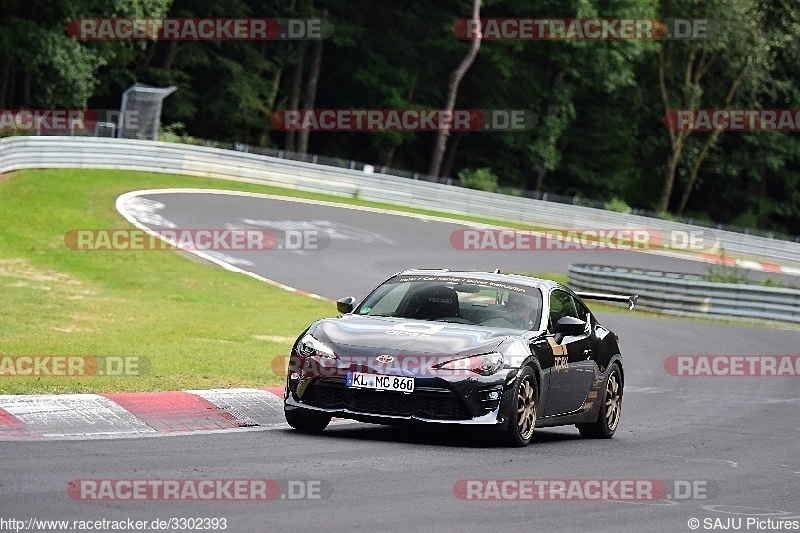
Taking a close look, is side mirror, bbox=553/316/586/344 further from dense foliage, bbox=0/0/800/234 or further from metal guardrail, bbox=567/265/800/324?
dense foliage, bbox=0/0/800/234

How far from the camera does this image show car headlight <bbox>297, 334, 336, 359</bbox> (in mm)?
10578

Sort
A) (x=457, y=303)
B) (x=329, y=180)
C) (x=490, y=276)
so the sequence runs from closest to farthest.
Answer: (x=457, y=303), (x=490, y=276), (x=329, y=180)

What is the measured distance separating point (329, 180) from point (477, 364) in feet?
111

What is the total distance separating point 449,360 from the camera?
1041 cm

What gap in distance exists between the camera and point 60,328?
17.3m

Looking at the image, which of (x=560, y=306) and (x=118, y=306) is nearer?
(x=560, y=306)

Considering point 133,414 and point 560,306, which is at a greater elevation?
point 560,306

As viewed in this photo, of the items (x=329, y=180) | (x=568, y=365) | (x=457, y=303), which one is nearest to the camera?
(x=457, y=303)

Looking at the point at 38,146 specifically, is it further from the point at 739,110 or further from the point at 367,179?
the point at 739,110

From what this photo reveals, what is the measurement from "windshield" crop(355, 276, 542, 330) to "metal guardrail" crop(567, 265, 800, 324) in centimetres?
1767

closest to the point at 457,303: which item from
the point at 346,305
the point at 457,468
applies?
the point at 346,305

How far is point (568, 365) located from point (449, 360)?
1.68 meters

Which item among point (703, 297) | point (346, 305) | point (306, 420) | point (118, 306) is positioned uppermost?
point (346, 305)

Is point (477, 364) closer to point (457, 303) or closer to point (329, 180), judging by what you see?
point (457, 303)
